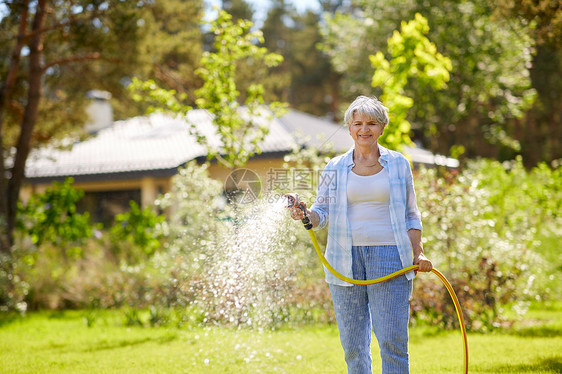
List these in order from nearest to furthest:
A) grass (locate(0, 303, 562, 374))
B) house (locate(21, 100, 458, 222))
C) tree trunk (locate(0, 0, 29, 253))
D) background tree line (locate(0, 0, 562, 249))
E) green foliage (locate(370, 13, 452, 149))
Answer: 1. grass (locate(0, 303, 562, 374))
2. green foliage (locate(370, 13, 452, 149))
3. tree trunk (locate(0, 0, 29, 253))
4. background tree line (locate(0, 0, 562, 249))
5. house (locate(21, 100, 458, 222))

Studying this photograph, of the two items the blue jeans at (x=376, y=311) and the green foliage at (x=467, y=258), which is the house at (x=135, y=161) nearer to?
the green foliage at (x=467, y=258)

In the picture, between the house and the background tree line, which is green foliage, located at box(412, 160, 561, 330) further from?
the house

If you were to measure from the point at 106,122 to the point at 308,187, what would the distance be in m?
13.2

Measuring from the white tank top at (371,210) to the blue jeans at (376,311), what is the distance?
2.3 inches

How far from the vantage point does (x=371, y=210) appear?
334 cm

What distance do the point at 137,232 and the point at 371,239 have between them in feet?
25.6

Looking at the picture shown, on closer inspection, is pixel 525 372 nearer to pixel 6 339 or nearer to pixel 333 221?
pixel 333 221

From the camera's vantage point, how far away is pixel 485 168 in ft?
34.8

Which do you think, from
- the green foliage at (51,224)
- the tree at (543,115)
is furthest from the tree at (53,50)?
the tree at (543,115)

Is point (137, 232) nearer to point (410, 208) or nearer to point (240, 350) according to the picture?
point (240, 350)

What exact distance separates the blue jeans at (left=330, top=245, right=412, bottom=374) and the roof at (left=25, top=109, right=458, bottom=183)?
939cm

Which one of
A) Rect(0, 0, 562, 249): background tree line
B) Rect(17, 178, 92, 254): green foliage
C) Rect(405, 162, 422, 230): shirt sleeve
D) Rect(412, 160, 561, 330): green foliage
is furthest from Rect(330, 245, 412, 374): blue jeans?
Rect(17, 178, 92, 254): green foliage

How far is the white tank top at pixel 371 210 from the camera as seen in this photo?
3.31 meters

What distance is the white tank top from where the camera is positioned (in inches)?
130
